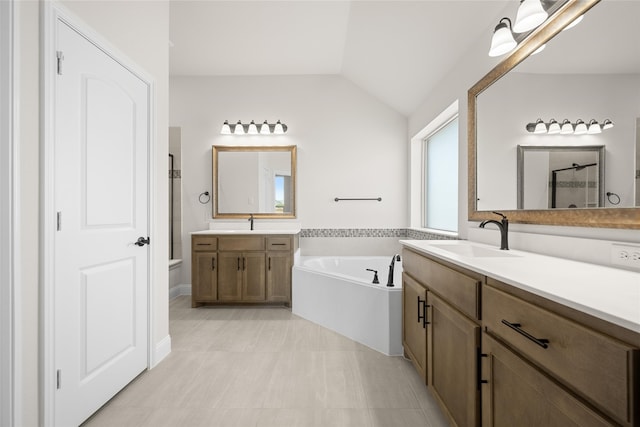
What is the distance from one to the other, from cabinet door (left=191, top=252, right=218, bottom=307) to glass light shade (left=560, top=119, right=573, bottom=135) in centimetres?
313

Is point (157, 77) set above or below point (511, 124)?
above

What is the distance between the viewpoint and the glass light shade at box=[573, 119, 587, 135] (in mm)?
1367

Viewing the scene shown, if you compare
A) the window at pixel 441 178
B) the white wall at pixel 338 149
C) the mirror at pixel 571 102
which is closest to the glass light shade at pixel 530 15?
the mirror at pixel 571 102

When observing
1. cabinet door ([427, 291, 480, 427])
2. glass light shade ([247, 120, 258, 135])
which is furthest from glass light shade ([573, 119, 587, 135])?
glass light shade ([247, 120, 258, 135])

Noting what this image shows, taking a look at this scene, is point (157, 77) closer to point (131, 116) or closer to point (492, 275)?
point (131, 116)

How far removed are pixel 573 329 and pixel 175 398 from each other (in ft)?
6.28

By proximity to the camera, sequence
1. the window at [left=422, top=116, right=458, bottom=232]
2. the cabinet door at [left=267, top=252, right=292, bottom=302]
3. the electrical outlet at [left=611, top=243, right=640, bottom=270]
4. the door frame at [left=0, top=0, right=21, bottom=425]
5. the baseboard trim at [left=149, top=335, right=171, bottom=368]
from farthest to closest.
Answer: the cabinet door at [left=267, top=252, right=292, bottom=302] < the window at [left=422, top=116, right=458, bottom=232] < the baseboard trim at [left=149, top=335, right=171, bottom=368] < the door frame at [left=0, top=0, right=21, bottom=425] < the electrical outlet at [left=611, top=243, right=640, bottom=270]

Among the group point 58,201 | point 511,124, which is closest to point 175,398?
point 58,201

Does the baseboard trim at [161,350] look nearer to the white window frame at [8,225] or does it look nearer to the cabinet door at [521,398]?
the white window frame at [8,225]

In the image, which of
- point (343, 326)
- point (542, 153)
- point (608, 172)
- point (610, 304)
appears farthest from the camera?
point (343, 326)

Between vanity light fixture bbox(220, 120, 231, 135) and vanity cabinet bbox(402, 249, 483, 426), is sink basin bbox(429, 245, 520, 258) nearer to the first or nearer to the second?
vanity cabinet bbox(402, 249, 483, 426)

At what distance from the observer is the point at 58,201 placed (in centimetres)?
146

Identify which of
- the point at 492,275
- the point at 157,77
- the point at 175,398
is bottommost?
the point at 175,398

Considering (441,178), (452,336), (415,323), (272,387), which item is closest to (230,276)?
(272,387)
